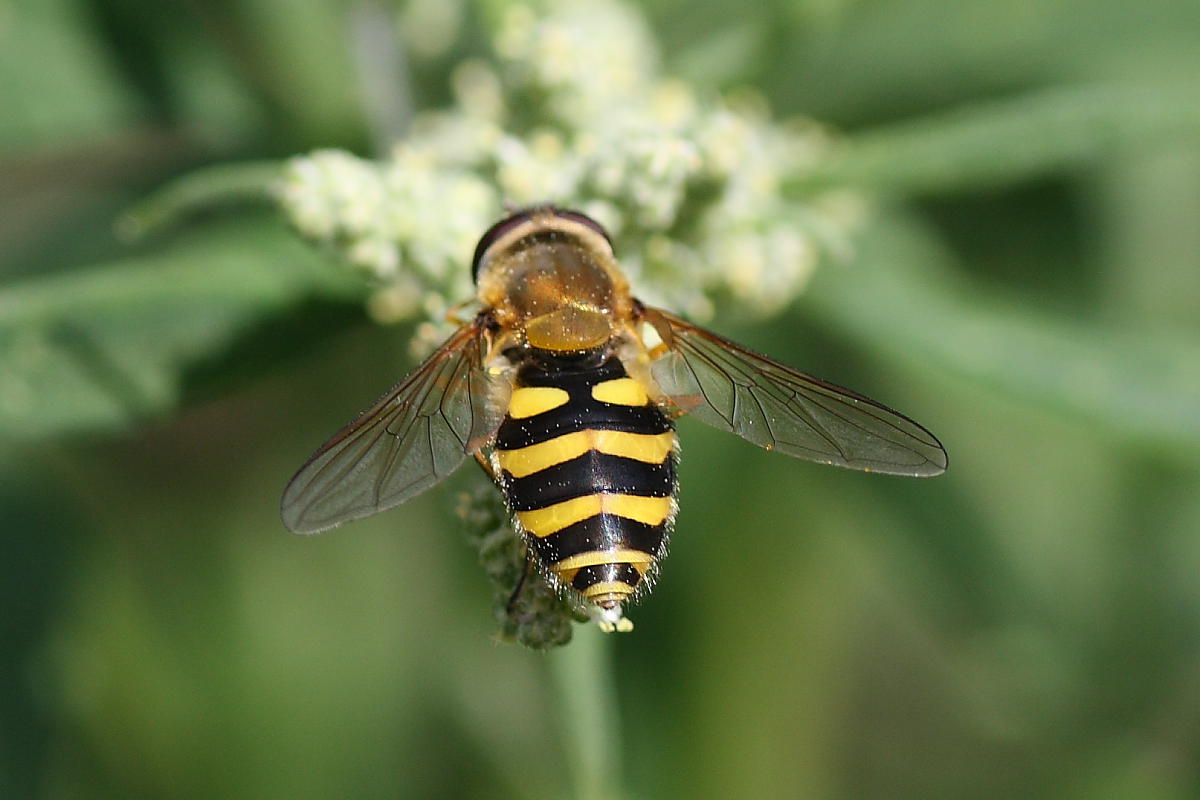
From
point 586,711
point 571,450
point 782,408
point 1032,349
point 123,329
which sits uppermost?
point 1032,349

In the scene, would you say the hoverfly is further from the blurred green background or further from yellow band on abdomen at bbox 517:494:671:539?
the blurred green background

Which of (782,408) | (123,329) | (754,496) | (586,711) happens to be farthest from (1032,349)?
(123,329)

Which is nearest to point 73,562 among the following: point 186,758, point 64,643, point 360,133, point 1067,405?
point 64,643

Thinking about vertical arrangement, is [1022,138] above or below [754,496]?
above

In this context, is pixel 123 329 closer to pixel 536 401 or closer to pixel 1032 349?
pixel 536 401

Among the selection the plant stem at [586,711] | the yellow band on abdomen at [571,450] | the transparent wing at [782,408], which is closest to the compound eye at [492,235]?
the transparent wing at [782,408]

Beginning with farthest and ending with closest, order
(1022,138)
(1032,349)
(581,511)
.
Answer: (1032,349) → (1022,138) → (581,511)

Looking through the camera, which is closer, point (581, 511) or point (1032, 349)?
point (581, 511)

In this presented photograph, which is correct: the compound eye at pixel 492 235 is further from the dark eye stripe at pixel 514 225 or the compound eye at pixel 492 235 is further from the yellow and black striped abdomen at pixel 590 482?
the yellow and black striped abdomen at pixel 590 482
